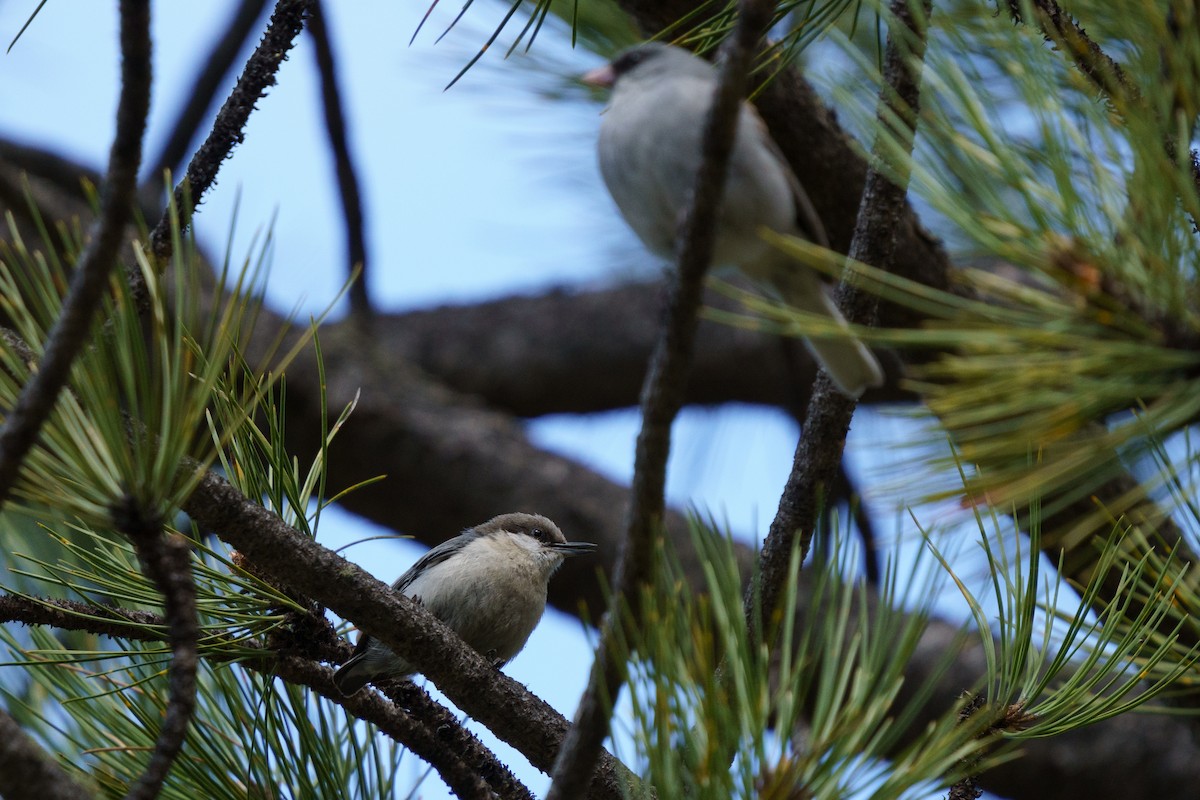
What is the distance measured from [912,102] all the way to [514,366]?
3.67 metres

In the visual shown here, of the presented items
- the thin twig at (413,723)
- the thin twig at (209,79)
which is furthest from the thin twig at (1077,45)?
the thin twig at (209,79)

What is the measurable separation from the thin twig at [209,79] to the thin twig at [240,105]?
308 cm

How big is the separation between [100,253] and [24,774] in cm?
58

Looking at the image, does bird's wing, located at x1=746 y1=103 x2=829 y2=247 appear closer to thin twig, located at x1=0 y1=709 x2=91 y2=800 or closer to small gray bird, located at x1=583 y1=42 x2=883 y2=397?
small gray bird, located at x1=583 y1=42 x2=883 y2=397

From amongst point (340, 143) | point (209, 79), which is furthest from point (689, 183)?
point (209, 79)

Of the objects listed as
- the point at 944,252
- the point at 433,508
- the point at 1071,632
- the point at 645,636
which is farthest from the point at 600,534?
the point at 645,636

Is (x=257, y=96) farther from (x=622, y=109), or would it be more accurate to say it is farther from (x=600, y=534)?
(x=600, y=534)

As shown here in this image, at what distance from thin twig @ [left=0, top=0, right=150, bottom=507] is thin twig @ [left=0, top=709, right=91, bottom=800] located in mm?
276

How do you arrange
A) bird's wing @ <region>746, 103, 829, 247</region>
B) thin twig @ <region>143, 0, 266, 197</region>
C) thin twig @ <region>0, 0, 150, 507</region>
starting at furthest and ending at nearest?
thin twig @ <region>143, 0, 266, 197</region> → bird's wing @ <region>746, 103, 829, 247</region> → thin twig @ <region>0, 0, 150, 507</region>

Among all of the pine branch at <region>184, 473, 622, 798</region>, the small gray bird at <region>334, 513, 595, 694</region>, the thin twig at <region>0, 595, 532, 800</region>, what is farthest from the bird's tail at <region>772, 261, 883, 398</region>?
the small gray bird at <region>334, 513, 595, 694</region>

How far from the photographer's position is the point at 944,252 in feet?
10.8

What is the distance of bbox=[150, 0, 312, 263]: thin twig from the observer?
69.0 inches

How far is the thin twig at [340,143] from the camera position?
4.16 metres

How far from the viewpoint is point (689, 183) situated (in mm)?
2053
